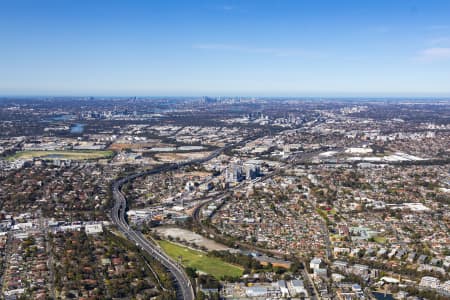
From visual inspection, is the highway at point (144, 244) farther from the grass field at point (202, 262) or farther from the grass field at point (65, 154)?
the grass field at point (65, 154)

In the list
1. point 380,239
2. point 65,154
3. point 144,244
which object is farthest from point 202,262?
point 65,154

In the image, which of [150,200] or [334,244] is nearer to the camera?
[334,244]

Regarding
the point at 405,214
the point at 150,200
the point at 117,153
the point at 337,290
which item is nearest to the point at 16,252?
the point at 150,200

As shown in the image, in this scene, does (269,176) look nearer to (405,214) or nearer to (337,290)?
(405,214)

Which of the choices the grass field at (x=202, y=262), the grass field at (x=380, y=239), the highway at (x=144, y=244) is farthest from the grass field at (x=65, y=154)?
the grass field at (x=380, y=239)

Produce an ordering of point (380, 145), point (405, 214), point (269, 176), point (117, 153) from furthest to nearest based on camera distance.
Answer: point (380, 145), point (117, 153), point (269, 176), point (405, 214)

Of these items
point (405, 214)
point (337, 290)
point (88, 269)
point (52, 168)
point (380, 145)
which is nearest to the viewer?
point (337, 290)

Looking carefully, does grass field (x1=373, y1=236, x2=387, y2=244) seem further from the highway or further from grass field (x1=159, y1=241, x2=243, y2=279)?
the highway

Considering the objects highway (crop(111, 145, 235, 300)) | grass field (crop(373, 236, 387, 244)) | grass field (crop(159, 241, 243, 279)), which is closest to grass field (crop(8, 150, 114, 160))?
highway (crop(111, 145, 235, 300))
